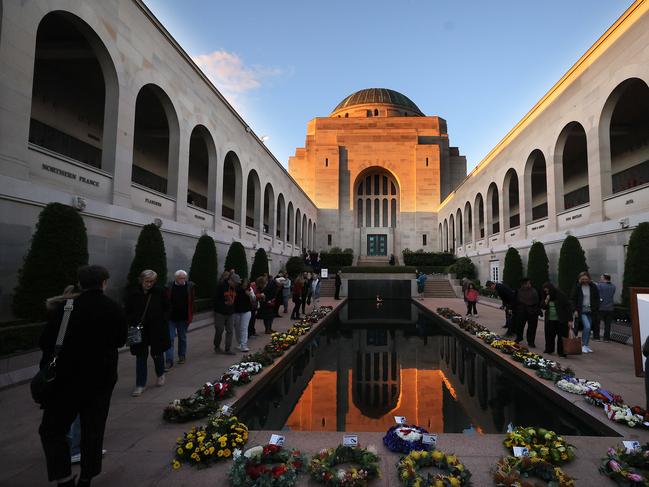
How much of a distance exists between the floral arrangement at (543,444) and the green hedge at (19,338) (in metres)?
7.01

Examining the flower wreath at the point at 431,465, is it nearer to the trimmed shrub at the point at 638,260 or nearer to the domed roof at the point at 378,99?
the trimmed shrub at the point at 638,260

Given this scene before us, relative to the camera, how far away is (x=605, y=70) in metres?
12.8

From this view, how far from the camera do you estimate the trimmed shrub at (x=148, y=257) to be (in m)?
9.59

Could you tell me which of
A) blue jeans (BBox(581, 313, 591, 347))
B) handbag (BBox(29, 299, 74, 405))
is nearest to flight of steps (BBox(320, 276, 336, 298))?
blue jeans (BBox(581, 313, 591, 347))

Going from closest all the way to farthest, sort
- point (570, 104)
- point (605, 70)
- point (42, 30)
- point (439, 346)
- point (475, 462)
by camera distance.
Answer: point (475, 462)
point (439, 346)
point (42, 30)
point (605, 70)
point (570, 104)

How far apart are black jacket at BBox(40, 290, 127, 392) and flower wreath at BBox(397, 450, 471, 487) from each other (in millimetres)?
2565

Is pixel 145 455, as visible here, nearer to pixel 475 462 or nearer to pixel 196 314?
pixel 475 462

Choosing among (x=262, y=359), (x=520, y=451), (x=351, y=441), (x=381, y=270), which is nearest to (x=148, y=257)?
(x=262, y=359)

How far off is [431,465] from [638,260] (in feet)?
31.4

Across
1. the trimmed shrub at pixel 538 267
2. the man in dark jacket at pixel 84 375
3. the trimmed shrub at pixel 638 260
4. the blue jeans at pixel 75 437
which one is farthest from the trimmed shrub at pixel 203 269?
the trimmed shrub at pixel 538 267

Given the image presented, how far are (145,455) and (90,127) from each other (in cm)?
1578

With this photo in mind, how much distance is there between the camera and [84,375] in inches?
108

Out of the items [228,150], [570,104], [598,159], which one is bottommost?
[598,159]

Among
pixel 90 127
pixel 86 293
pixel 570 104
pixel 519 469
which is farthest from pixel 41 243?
pixel 570 104
